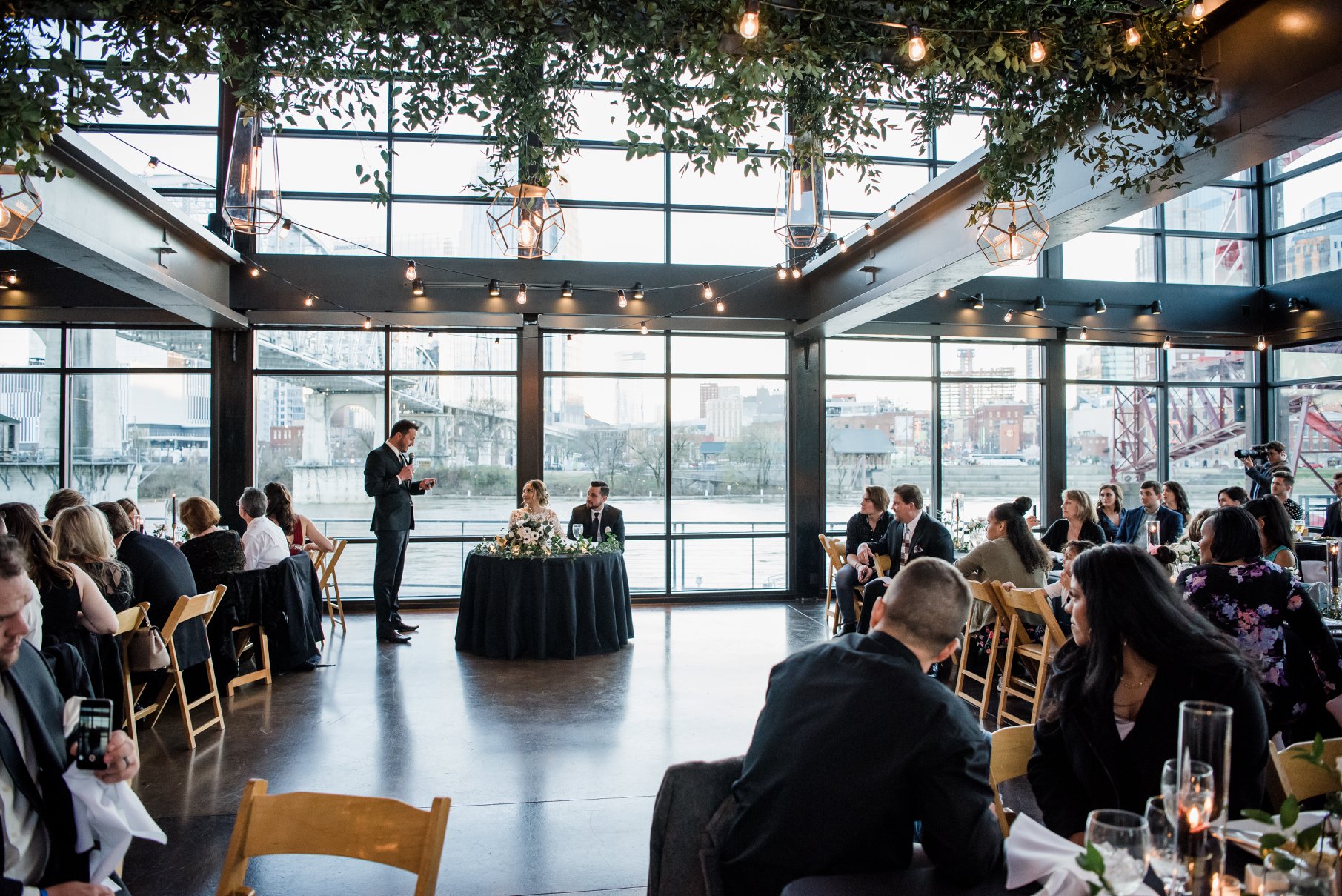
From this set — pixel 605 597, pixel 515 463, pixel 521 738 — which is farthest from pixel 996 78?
pixel 515 463

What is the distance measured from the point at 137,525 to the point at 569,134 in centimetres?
517

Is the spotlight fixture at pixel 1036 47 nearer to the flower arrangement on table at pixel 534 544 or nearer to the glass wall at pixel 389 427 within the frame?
the flower arrangement on table at pixel 534 544

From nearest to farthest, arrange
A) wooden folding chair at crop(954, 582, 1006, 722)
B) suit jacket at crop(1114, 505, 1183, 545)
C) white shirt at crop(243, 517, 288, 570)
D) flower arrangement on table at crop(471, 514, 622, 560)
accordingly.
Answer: wooden folding chair at crop(954, 582, 1006, 722)
white shirt at crop(243, 517, 288, 570)
flower arrangement on table at crop(471, 514, 622, 560)
suit jacket at crop(1114, 505, 1183, 545)

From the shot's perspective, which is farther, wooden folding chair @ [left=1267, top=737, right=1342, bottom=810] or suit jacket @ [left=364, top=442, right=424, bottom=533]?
suit jacket @ [left=364, top=442, right=424, bottom=533]

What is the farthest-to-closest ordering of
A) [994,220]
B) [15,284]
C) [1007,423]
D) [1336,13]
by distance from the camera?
[1007,423] < [15,284] < [994,220] < [1336,13]

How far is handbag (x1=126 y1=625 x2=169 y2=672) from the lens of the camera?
193 inches

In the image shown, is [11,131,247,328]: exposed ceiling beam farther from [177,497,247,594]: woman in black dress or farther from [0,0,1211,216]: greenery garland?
[0,0,1211,216]: greenery garland

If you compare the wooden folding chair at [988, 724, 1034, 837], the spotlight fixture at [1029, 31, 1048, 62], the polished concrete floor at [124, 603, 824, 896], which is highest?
the spotlight fixture at [1029, 31, 1048, 62]

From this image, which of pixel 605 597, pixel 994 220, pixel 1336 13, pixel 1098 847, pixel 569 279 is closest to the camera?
pixel 1098 847

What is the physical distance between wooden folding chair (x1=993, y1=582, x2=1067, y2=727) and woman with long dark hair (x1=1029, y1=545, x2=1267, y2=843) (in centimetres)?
281

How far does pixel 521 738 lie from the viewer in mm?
5207

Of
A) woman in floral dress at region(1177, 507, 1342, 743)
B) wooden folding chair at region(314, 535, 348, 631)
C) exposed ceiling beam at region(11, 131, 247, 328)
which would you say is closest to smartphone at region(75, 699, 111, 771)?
woman in floral dress at region(1177, 507, 1342, 743)

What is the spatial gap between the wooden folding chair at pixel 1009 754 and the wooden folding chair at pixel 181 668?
4.33 metres

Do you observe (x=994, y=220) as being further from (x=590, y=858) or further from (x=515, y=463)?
(x=515, y=463)
